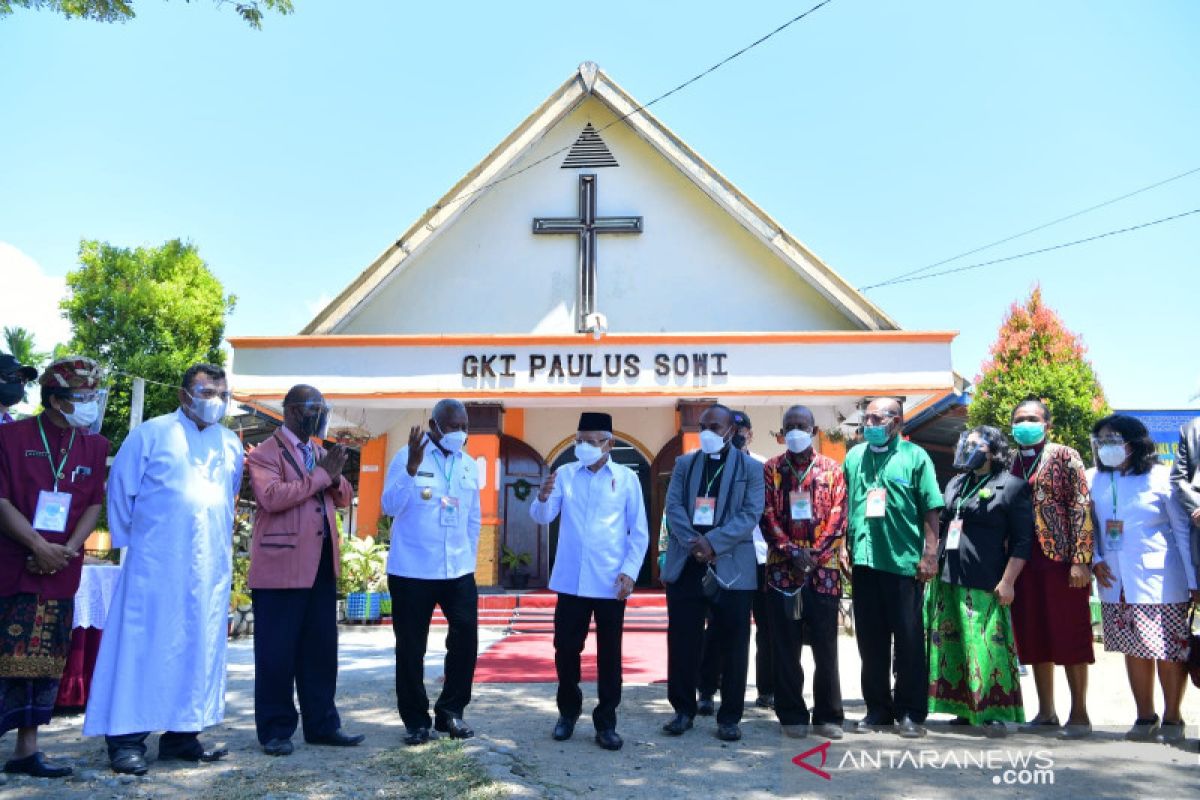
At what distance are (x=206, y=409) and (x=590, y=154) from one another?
32.3 ft

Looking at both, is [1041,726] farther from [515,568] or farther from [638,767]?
[515,568]

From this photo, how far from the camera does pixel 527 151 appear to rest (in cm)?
1308

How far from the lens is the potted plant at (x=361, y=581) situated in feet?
37.2

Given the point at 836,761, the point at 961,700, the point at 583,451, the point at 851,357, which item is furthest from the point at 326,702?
the point at 851,357

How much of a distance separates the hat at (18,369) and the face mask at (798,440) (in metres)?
4.37

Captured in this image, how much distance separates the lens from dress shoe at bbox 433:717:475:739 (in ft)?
15.3

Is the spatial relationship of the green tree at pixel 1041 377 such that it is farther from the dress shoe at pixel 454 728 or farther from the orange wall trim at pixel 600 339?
the dress shoe at pixel 454 728

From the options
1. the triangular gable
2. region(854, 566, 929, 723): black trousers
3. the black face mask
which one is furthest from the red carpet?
the triangular gable

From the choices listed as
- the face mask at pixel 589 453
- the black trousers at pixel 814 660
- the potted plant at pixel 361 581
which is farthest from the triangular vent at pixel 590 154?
the black trousers at pixel 814 660

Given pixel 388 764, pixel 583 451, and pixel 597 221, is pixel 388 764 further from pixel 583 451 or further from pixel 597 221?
pixel 597 221

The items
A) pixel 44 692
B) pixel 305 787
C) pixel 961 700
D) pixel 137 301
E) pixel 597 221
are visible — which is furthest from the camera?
pixel 137 301

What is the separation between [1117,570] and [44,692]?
5770mm

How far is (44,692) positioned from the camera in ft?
13.2

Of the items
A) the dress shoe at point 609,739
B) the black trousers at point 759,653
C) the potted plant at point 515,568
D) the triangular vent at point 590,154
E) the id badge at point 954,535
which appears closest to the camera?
the dress shoe at point 609,739
